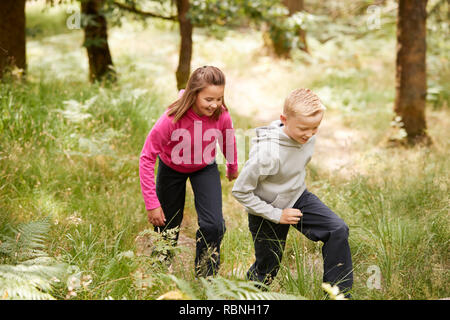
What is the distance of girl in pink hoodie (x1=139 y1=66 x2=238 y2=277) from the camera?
3.30 m

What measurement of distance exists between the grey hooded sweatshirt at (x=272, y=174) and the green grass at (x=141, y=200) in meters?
0.46

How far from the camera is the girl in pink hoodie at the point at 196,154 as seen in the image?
130 inches

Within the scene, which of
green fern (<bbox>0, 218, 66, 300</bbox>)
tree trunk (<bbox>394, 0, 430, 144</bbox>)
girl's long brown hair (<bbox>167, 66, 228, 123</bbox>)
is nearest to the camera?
green fern (<bbox>0, 218, 66, 300</bbox>)

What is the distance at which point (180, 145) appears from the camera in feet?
11.4

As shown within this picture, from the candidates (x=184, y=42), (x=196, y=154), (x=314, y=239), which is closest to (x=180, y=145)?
(x=196, y=154)

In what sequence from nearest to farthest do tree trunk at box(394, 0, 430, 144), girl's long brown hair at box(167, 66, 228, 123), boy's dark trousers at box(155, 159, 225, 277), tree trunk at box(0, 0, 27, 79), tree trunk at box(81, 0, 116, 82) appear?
girl's long brown hair at box(167, 66, 228, 123), boy's dark trousers at box(155, 159, 225, 277), tree trunk at box(0, 0, 27, 79), tree trunk at box(394, 0, 430, 144), tree trunk at box(81, 0, 116, 82)

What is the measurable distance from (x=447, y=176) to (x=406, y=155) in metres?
1.74

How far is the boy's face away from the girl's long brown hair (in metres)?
0.65

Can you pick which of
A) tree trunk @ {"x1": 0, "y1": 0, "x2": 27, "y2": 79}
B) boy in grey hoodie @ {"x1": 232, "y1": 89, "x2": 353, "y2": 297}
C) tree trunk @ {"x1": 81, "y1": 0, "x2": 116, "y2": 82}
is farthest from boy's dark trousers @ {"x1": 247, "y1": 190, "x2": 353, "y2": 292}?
tree trunk @ {"x1": 81, "y1": 0, "x2": 116, "y2": 82}

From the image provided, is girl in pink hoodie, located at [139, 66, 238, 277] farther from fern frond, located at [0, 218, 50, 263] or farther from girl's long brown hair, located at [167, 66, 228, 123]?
fern frond, located at [0, 218, 50, 263]

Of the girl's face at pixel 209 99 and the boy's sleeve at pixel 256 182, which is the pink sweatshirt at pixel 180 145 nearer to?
the girl's face at pixel 209 99

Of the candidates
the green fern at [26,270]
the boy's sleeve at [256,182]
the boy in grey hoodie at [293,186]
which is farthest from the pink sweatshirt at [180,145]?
the green fern at [26,270]

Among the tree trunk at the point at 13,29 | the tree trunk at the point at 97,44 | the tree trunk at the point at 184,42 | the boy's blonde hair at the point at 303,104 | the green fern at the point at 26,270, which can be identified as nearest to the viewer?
the green fern at the point at 26,270
